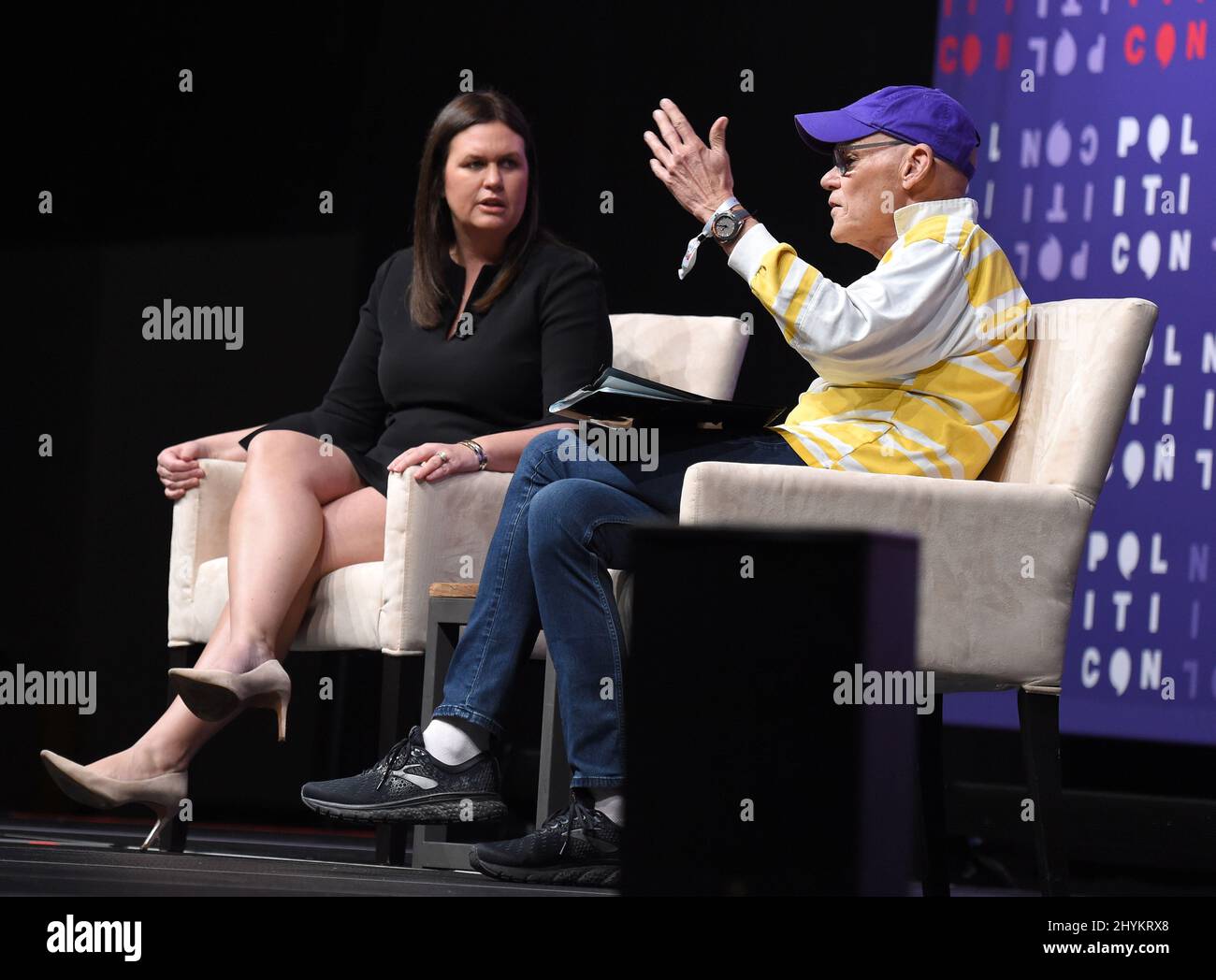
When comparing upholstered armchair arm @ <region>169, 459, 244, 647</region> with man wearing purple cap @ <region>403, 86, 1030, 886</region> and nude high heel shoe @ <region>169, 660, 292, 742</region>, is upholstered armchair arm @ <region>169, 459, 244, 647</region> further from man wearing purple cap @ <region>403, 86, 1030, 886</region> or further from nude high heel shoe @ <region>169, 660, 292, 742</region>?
man wearing purple cap @ <region>403, 86, 1030, 886</region>

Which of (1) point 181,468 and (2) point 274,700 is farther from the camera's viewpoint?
(1) point 181,468

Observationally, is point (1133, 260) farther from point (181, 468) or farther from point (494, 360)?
point (181, 468)

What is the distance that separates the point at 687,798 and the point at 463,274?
5.93ft

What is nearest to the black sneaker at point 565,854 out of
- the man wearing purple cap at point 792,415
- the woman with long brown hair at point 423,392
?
the man wearing purple cap at point 792,415

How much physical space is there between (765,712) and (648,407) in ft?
2.60

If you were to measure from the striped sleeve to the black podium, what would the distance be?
750 mm

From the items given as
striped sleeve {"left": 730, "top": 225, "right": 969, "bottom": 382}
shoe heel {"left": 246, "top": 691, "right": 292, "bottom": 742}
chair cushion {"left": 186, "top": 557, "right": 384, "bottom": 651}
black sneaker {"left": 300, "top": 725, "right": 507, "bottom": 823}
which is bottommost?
black sneaker {"left": 300, "top": 725, "right": 507, "bottom": 823}

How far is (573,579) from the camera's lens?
2.05 m

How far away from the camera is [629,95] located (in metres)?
3.85

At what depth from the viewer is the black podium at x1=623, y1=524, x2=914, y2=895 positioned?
4.27 feet

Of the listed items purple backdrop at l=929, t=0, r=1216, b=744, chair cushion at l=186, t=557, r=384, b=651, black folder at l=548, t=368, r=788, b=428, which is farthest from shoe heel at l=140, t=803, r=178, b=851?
purple backdrop at l=929, t=0, r=1216, b=744

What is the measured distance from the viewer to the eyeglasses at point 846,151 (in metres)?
2.26

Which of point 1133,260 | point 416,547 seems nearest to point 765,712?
point 416,547
